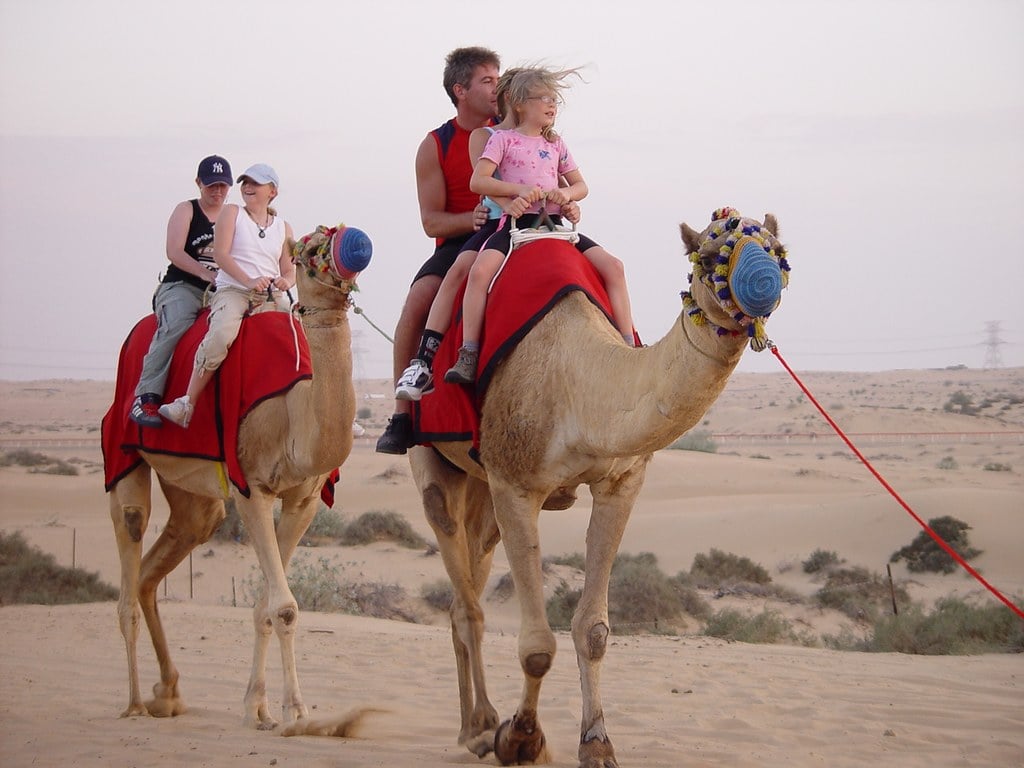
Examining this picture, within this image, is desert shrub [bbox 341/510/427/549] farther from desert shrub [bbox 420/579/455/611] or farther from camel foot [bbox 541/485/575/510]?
camel foot [bbox 541/485/575/510]

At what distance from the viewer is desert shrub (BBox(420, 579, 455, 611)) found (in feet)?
50.4

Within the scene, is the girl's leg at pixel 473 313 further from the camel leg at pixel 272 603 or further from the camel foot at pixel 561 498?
the camel leg at pixel 272 603

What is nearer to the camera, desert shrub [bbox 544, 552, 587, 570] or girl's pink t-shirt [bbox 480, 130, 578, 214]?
girl's pink t-shirt [bbox 480, 130, 578, 214]

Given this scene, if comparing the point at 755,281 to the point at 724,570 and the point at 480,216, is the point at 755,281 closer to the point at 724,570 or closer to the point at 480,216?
the point at 480,216

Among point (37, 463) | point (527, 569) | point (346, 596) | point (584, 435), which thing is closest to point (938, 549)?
point (346, 596)

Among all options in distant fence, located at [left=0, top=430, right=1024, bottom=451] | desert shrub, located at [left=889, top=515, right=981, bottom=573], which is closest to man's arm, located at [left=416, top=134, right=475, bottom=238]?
desert shrub, located at [left=889, top=515, right=981, bottom=573]

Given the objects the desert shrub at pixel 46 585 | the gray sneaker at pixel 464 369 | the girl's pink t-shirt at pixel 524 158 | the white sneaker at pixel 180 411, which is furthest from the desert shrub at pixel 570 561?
the gray sneaker at pixel 464 369

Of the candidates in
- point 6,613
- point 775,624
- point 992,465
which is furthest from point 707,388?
point 992,465

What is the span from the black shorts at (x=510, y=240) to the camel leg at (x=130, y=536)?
3614 mm

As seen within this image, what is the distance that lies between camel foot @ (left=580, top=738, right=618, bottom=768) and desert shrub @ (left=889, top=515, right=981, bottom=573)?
13.9 m

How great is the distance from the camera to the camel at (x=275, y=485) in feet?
21.8

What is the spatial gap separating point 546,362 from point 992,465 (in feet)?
105

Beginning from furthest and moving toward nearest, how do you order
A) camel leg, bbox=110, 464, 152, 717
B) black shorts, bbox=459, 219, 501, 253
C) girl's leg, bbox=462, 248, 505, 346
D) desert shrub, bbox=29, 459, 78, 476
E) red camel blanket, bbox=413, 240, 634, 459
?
desert shrub, bbox=29, 459, 78, 476, camel leg, bbox=110, 464, 152, 717, black shorts, bbox=459, 219, 501, 253, girl's leg, bbox=462, 248, 505, 346, red camel blanket, bbox=413, 240, 634, 459

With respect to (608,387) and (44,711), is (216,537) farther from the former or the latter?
(608,387)
